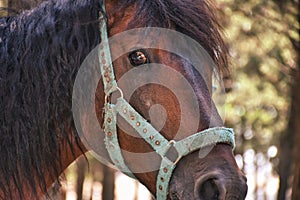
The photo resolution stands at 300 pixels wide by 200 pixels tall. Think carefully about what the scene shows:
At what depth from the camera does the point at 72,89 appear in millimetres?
3621

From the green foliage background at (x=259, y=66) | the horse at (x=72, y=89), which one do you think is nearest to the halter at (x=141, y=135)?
the horse at (x=72, y=89)

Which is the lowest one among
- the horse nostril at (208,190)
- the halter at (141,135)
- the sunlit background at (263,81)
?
the sunlit background at (263,81)

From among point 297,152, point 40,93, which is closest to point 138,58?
point 40,93

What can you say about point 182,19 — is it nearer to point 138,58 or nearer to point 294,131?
point 138,58

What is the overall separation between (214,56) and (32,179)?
121 centimetres

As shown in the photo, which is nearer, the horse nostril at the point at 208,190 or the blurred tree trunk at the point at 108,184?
the horse nostril at the point at 208,190

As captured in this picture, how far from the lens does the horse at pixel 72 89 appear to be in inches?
136

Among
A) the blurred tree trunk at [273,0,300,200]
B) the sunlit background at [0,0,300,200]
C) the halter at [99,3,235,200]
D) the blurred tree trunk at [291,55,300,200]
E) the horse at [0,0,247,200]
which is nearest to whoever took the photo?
the halter at [99,3,235,200]

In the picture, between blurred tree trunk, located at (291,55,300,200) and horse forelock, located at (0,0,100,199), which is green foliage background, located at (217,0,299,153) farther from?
horse forelock, located at (0,0,100,199)

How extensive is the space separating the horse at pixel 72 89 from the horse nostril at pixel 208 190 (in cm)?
21

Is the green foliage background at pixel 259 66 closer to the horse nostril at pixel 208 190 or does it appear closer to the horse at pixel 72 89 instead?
the horse at pixel 72 89

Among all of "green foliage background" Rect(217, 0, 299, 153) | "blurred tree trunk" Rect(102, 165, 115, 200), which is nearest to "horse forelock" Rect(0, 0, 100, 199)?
"green foliage background" Rect(217, 0, 299, 153)

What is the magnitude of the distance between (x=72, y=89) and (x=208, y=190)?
941 mm

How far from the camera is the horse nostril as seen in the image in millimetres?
3199
